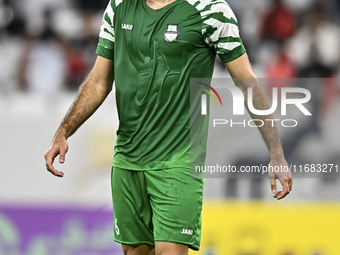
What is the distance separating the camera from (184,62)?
11.3ft

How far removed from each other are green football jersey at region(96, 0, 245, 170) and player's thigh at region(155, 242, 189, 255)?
0.47 metres

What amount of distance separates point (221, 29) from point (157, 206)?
115cm

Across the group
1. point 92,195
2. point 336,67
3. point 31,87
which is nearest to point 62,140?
point 92,195

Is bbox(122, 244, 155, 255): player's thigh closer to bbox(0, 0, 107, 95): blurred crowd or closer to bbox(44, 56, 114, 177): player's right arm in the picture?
bbox(44, 56, 114, 177): player's right arm

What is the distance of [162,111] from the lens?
345cm

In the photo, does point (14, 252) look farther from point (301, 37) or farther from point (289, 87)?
point (301, 37)

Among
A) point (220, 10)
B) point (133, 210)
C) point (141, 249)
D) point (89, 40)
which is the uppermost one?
point (89, 40)

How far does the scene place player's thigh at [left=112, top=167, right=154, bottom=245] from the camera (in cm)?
354

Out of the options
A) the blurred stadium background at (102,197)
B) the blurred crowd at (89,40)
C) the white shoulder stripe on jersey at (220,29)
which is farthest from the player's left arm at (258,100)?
the blurred crowd at (89,40)

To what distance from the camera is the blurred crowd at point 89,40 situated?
8.07 metres

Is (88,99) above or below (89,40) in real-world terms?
below

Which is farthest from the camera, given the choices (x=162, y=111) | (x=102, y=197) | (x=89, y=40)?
(x=89, y=40)

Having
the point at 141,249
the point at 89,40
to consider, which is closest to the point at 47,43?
the point at 89,40

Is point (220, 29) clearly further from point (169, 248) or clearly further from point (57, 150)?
point (169, 248)
